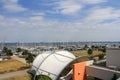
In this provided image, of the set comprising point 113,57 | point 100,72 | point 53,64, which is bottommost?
point 100,72

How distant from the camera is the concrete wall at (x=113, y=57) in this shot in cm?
2936

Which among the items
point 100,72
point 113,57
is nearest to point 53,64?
point 100,72

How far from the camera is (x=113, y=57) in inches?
1176

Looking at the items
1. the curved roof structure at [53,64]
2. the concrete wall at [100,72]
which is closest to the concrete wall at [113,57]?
the concrete wall at [100,72]

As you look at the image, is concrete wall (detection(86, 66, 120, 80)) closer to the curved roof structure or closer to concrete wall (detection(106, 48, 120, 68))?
concrete wall (detection(106, 48, 120, 68))

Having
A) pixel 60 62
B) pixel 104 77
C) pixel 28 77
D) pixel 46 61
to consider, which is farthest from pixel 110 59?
pixel 28 77

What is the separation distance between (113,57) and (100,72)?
3029mm

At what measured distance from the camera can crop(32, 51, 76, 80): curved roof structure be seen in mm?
34875

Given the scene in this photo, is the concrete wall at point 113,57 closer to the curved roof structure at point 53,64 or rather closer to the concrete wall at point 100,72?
the concrete wall at point 100,72

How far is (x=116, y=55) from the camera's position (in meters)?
29.5

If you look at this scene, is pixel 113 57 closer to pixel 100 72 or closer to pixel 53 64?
pixel 100 72

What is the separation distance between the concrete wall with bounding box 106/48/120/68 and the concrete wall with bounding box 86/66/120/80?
1.93 metres

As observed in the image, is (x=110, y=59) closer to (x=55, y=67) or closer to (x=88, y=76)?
(x=88, y=76)

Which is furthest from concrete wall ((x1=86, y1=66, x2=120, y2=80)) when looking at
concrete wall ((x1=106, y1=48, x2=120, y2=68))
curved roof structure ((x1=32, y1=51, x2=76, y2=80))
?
curved roof structure ((x1=32, y1=51, x2=76, y2=80))
